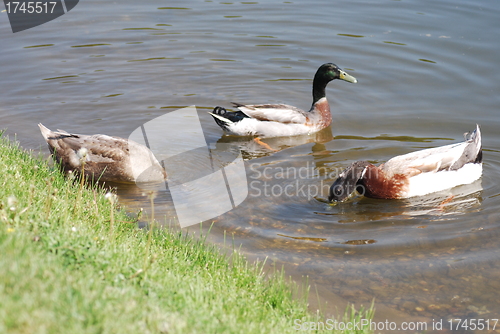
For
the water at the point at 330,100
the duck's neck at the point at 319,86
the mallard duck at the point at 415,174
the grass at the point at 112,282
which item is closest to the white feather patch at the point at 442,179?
the mallard duck at the point at 415,174

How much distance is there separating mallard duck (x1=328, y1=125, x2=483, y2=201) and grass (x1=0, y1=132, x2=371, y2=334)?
7.54 feet

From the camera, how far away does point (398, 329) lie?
425cm

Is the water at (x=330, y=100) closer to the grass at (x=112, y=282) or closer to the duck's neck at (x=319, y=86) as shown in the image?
the duck's neck at (x=319, y=86)

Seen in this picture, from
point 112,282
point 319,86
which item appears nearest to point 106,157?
point 112,282

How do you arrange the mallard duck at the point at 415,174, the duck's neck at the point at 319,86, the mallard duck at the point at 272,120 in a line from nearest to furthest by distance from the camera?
1. the mallard duck at the point at 415,174
2. the mallard duck at the point at 272,120
3. the duck's neck at the point at 319,86

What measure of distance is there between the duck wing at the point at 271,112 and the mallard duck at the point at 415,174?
2649 millimetres

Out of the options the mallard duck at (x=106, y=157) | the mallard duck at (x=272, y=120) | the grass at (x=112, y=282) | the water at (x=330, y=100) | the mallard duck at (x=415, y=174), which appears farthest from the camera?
the mallard duck at (x=272, y=120)

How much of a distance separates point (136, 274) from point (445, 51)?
32.5ft

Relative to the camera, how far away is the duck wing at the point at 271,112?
912cm

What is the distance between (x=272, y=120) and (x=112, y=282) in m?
6.36

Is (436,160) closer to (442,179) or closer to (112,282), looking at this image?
(442,179)

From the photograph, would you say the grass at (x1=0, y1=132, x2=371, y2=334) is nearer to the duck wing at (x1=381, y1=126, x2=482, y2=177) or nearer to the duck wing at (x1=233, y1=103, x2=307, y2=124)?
the duck wing at (x1=381, y1=126, x2=482, y2=177)

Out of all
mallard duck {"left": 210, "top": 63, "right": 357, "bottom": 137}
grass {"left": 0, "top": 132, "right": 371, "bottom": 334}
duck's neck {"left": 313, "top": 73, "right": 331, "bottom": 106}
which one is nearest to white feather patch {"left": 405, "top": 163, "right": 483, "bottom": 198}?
mallard duck {"left": 210, "top": 63, "right": 357, "bottom": 137}

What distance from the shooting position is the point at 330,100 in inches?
411
